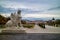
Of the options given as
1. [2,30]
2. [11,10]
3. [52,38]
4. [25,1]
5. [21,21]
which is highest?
[25,1]

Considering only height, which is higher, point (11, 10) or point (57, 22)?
point (11, 10)

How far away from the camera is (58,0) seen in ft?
8.36

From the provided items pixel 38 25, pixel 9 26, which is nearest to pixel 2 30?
pixel 9 26

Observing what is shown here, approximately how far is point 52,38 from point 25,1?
830 mm

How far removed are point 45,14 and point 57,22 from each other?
263mm

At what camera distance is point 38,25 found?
2516 mm

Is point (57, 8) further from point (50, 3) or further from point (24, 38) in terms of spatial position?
point (24, 38)

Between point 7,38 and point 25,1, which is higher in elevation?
point 25,1

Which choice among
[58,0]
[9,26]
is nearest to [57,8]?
[58,0]

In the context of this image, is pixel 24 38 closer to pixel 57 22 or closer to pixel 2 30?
pixel 2 30

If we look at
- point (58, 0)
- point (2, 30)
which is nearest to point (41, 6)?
point (58, 0)

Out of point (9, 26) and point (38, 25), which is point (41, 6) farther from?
point (9, 26)

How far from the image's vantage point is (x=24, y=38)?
2.49 m

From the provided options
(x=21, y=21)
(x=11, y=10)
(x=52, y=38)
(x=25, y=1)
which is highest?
(x=25, y=1)
